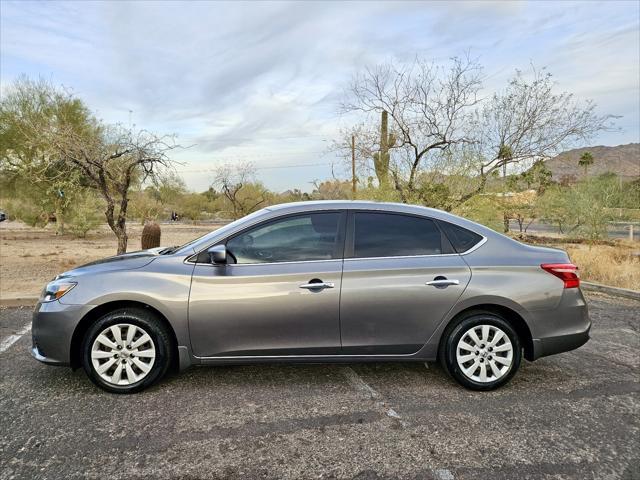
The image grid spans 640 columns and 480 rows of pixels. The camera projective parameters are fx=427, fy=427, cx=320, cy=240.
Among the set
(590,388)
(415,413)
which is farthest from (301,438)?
(590,388)

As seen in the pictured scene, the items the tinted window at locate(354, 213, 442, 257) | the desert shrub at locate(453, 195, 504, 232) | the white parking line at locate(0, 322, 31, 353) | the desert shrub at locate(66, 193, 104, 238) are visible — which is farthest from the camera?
the desert shrub at locate(66, 193, 104, 238)

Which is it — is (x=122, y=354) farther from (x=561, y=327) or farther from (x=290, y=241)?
(x=561, y=327)

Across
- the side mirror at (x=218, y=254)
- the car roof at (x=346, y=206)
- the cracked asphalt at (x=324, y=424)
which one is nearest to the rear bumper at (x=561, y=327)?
the cracked asphalt at (x=324, y=424)

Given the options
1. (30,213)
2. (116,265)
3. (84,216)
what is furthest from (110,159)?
(30,213)

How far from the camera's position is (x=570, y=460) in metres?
2.67

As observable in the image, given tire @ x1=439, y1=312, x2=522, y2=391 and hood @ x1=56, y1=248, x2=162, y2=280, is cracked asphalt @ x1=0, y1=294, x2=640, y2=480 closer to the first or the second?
tire @ x1=439, y1=312, x2=522, y2=391

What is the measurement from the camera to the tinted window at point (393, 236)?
3.65 meters

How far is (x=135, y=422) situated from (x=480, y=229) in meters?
3.19

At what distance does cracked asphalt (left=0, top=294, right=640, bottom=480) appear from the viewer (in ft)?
8.42

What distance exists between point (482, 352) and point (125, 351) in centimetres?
294

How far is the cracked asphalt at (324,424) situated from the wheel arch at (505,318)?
1.29 ft

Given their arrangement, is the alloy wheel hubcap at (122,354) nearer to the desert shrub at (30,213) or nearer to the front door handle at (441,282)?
the front door handle at (441,282)

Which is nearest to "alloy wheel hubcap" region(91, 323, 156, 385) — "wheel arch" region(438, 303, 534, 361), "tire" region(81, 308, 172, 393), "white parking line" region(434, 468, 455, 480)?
"tire" region(81, 308, 172, 393)

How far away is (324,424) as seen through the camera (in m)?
3.06
